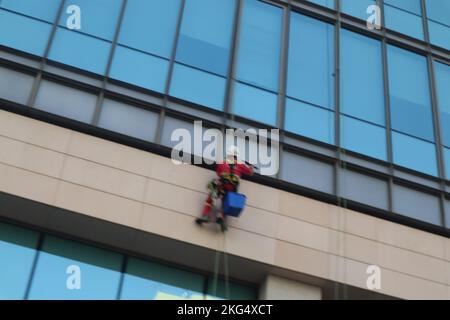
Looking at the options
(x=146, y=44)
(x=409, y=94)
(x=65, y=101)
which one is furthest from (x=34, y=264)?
(x=409, y=94)

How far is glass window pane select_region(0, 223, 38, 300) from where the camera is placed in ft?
40.7

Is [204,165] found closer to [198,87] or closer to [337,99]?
[198,87]

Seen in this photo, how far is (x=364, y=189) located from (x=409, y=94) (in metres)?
3.83

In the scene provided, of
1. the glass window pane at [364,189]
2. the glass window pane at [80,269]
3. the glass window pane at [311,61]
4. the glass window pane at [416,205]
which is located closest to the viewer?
the glass window pane at [80,269]

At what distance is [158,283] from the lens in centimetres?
1352

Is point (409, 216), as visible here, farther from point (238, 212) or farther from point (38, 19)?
point (38, 19)

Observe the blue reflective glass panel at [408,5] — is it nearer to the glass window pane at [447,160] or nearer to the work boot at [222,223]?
the glass window pane at [447,160]

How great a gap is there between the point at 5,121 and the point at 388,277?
29.2 ft

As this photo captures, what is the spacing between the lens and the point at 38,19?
49.5 ft

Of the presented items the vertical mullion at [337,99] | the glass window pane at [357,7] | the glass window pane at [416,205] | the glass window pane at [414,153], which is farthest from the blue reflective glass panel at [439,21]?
the glass window pane at [416,205]

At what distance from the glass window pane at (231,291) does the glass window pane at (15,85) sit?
18.8ft

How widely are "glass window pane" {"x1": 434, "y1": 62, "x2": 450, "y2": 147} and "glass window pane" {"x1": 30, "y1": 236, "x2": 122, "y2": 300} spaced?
9.43 metres

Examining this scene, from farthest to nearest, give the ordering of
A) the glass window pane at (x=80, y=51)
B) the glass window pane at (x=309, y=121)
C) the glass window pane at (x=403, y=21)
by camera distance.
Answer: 1. the glass window pane at (x=403, y=21)
2. the glass window pane at (x=309, y=121)
3. the glass window pane at (x=80, y=51)

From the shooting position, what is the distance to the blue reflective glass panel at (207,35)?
1583cm
